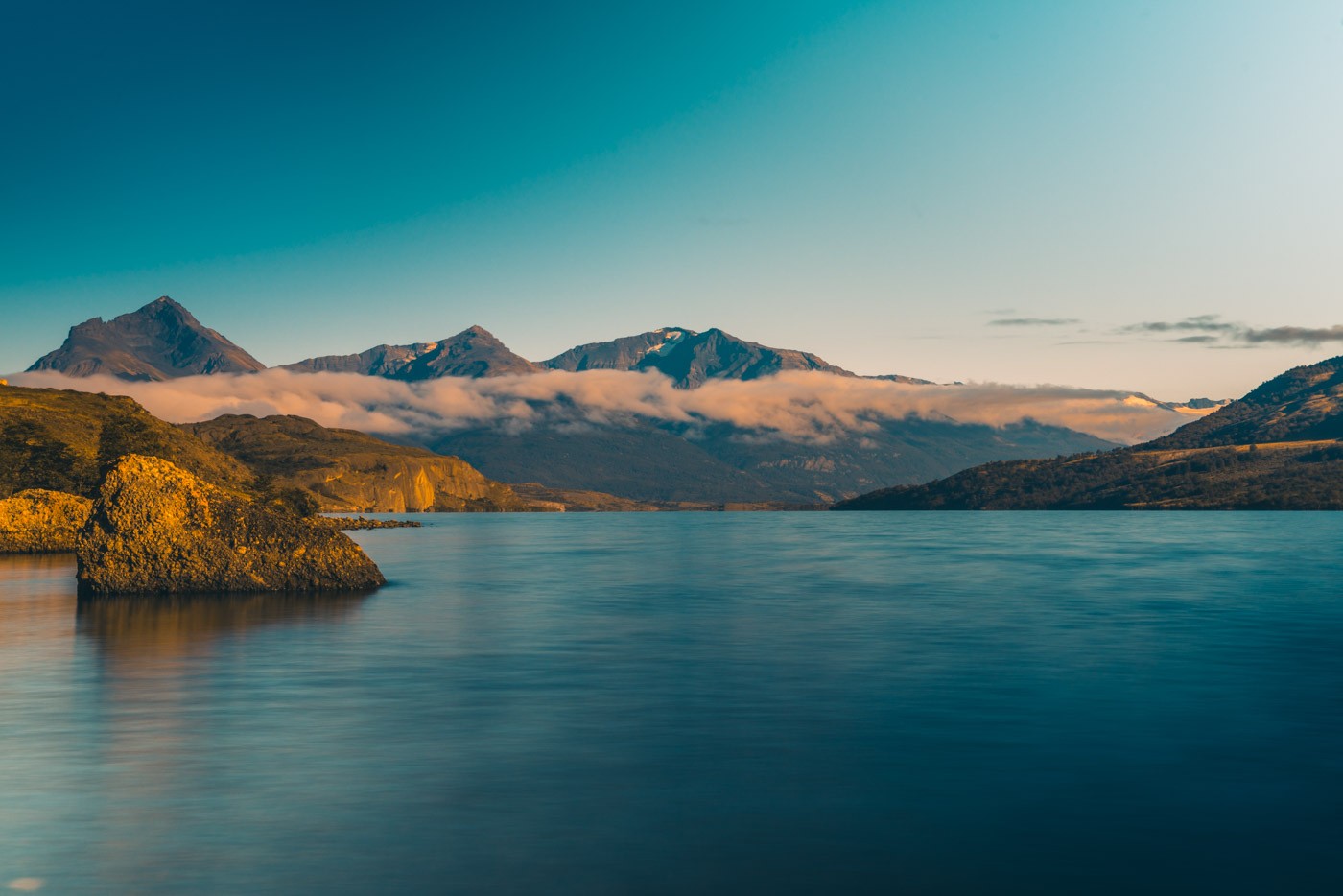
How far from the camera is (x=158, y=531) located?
183 ft

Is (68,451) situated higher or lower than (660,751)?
higher

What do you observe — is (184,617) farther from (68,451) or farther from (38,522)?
(68,451)

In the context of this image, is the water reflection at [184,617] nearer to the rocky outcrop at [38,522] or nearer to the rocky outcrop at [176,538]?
the rocky outcrop at [176,538]

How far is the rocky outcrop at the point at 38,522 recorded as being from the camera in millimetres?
100312

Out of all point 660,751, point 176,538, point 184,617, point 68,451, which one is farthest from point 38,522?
point 660,751

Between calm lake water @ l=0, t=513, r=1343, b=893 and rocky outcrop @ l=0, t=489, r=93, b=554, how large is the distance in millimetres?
52317

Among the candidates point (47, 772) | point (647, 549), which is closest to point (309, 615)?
point (47, 772)

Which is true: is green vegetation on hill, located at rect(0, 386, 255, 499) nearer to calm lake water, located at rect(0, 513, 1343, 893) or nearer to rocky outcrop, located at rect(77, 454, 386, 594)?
rocky outcrop, located at rect(77, 454, 386, 594)

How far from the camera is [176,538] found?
55844 millimetres

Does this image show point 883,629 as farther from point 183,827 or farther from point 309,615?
point 183,827

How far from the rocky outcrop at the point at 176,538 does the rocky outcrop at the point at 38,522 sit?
5227cm

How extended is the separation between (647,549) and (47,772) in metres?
128

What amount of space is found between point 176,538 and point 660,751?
41749 millimetres

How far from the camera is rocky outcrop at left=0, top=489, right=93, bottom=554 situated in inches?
3949
